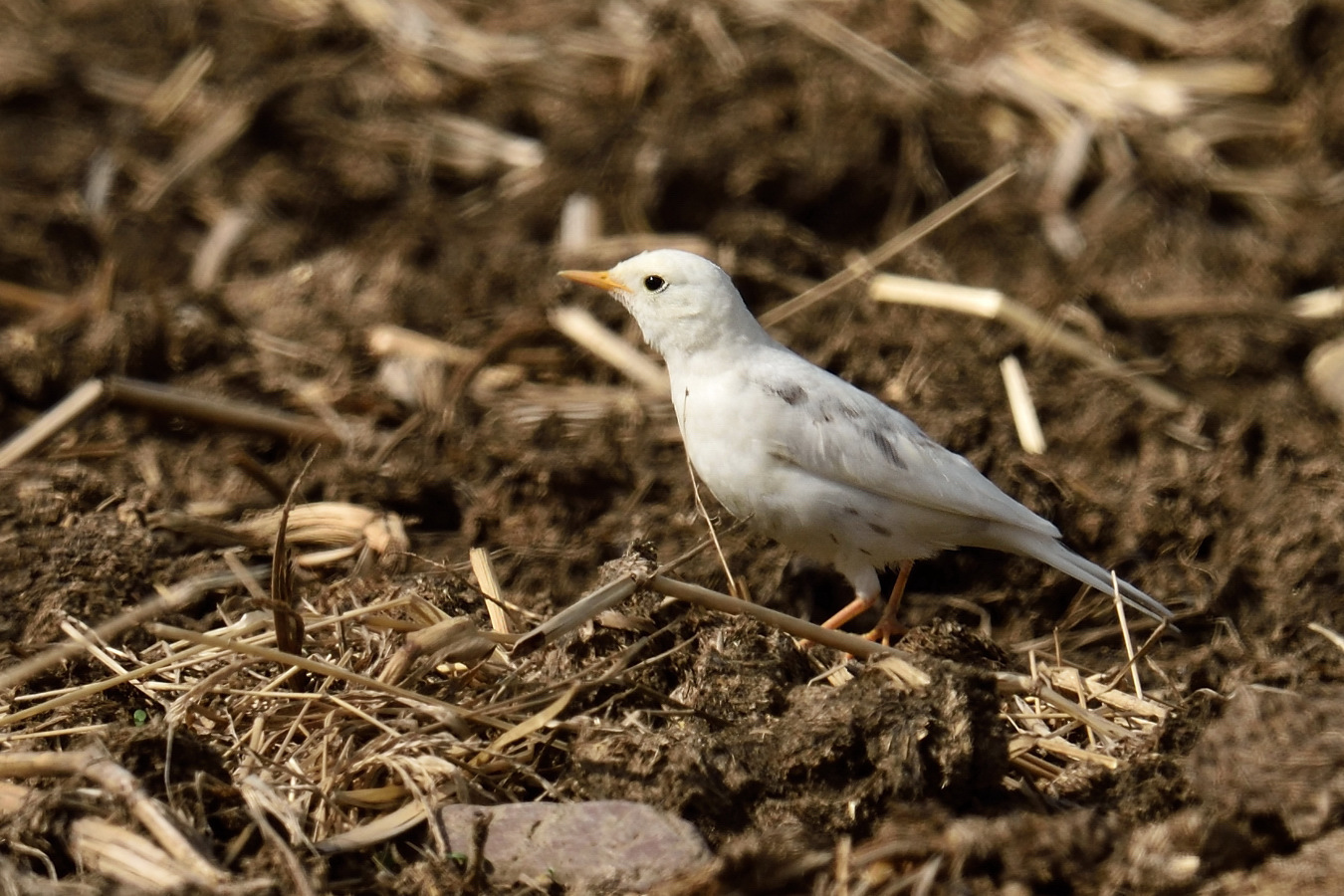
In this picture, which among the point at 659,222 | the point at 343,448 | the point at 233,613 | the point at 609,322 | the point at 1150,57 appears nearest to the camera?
the point at 233,613

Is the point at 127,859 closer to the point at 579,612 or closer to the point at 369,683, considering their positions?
the point at 369,683

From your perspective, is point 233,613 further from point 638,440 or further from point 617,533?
point 638,440

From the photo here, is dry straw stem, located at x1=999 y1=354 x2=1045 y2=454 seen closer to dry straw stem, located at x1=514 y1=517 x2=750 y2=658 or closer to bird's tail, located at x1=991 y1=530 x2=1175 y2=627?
bird's tail, located at x1=991 y1=530 x2=1175 y2=627

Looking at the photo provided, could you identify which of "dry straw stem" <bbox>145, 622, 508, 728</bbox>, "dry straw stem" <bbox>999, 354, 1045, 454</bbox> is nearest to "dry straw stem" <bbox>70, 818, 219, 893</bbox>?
"dry straw stem" <bbox>145, 622, 508, 728</bbox>

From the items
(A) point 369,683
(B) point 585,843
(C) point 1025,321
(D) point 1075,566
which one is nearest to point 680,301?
(D) point 1075,566

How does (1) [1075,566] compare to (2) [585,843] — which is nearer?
(2) [585,843]

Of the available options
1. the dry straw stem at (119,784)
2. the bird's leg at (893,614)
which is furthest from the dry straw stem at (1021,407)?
the dry straw stem at (119,784)

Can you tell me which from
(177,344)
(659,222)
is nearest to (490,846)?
(177,344)

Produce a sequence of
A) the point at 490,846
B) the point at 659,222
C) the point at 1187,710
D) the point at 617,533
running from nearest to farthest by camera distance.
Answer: the point at 490,846 < the point at 1187,710 < the point at 617,533 < the point at 659,222
